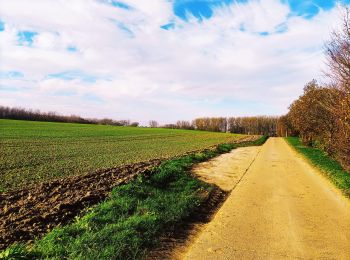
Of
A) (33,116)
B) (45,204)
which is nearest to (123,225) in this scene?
(45,204)

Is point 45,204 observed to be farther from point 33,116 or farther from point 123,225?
point 33,116

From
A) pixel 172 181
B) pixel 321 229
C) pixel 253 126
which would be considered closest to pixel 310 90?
pixel 172 181

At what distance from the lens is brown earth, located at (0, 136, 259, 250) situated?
8.18 m

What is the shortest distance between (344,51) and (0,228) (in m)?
13.3

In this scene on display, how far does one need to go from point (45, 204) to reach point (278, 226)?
6724 millimetres

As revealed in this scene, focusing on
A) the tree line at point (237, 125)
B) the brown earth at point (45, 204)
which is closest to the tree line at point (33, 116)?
the tree line at point (237, 125)

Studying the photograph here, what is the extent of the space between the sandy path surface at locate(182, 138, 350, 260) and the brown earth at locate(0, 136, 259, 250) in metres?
3.61

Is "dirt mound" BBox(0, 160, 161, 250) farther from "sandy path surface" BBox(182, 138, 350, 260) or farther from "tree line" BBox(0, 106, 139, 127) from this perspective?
"tree line" BBox(0, 106, 139, 127)

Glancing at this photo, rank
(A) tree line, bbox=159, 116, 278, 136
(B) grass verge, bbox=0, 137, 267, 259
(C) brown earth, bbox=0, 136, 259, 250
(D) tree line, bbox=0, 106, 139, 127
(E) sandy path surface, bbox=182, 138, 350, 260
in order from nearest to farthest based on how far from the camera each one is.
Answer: (B) grass verge, bbox=0, 137, 267, 259 < (E) sandy path surface, bbox=182, 138, 350, 260 < (C) brown earth, bbox=0, 136, 259, 250 < (D) tree line, bbox=0, 106, 139, 127 < (A) tree line, bbox=159, 116, 278, 136

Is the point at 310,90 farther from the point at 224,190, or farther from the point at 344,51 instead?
the point at 224,190

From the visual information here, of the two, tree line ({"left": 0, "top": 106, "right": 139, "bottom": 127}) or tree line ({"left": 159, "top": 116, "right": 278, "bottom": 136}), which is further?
tree line ({"left": 159, "top": 116, "right": 278, "bottom": 136})

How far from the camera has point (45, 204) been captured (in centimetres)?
1079

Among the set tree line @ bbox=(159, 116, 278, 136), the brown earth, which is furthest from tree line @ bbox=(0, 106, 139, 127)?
the brown earth

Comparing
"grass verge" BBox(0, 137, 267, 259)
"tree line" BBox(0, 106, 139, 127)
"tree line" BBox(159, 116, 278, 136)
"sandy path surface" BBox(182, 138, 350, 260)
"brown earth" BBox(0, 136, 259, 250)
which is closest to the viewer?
"grass verge" BBox(0, 137, 267, 259)
